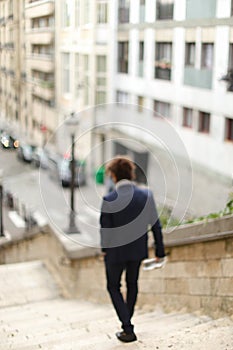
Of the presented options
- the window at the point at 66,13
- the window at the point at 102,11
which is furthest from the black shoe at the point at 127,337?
the window at the point at 102,11

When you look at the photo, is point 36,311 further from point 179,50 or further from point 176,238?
point 179,50

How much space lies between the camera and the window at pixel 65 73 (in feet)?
12.6

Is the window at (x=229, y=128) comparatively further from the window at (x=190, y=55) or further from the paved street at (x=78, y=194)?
the window at (x=190, y=55)

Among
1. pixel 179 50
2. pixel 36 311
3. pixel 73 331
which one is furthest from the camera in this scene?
pixel 179 50

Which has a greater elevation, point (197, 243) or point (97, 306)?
point (197, 243)

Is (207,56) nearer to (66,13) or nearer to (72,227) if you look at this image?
(66,13)

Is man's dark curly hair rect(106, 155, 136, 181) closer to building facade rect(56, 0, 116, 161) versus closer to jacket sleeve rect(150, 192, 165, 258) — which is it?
jacket sleeve rect(150, 192, 165, 258)

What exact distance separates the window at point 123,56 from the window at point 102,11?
687 mm

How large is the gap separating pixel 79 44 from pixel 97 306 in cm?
190

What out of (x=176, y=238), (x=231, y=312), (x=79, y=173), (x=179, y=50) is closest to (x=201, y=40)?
(x=179, y=50)

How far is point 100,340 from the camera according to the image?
2.09 meters

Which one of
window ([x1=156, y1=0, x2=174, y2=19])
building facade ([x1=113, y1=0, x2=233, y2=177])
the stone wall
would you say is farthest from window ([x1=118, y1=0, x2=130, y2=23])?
the stone wall

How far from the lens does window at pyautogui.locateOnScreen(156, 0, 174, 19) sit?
13.8ft

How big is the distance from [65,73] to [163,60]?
195cm
